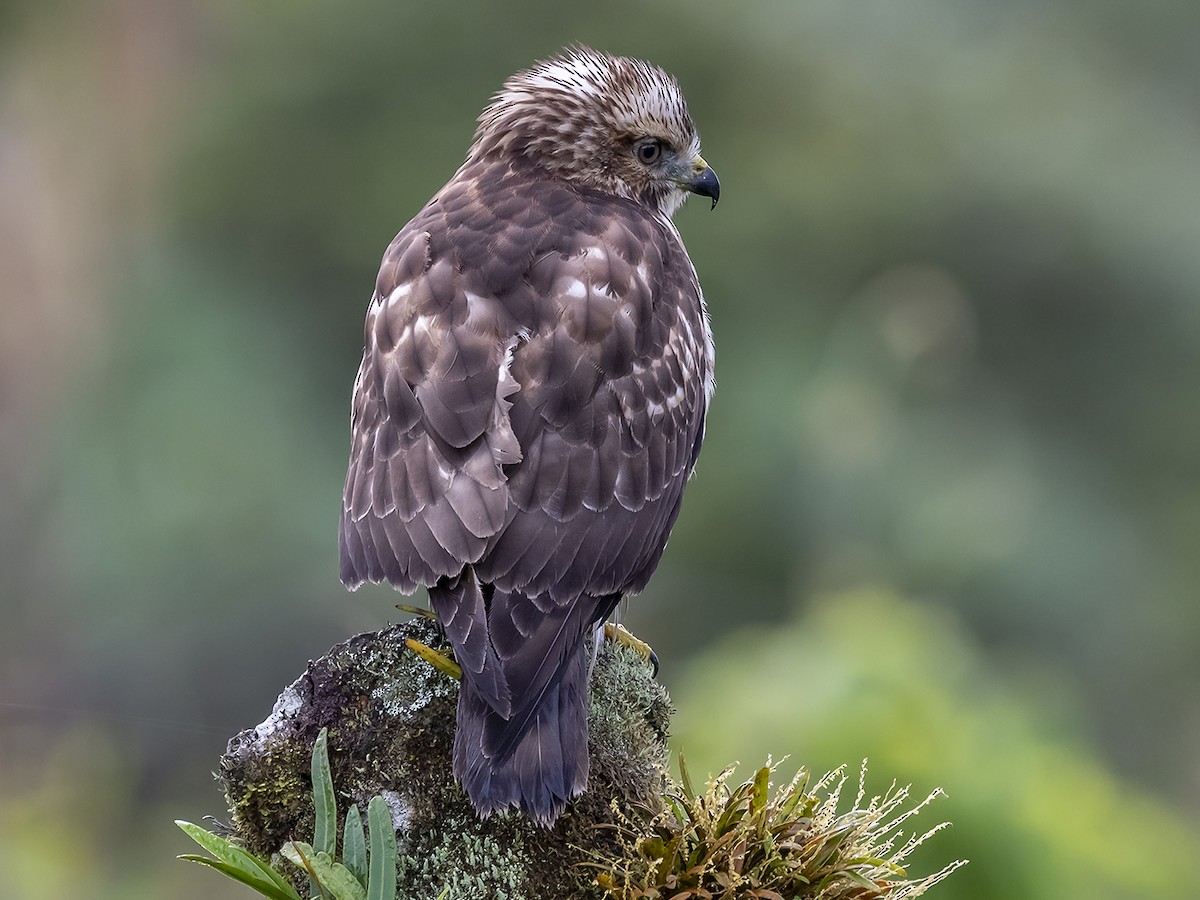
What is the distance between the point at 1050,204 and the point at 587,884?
1372cm

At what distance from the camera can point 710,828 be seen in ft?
10.6

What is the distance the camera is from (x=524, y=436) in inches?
152

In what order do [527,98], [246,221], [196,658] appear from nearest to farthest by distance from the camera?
[527,98], [196,658], [246,221]

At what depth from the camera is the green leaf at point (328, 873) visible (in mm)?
2998

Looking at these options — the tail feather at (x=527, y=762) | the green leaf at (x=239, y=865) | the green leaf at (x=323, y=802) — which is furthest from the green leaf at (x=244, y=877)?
the tail feather at (x=527, y=762)

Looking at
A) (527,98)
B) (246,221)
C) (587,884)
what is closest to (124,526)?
(246,221)

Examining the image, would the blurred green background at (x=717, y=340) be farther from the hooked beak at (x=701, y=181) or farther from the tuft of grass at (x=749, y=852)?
the tuft of grass at (x=749, y=852)

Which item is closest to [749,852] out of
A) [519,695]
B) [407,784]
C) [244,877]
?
[519,695]

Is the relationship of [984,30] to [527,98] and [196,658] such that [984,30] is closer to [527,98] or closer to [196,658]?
[196,658]

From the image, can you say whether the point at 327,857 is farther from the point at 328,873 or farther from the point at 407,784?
the point at 407,784

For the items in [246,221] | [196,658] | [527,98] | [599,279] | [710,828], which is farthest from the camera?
[246,221]

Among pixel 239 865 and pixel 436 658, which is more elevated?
pixel 436 658

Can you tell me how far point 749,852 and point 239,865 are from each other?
112 centimetres

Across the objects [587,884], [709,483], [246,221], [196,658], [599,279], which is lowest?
[587,884]
